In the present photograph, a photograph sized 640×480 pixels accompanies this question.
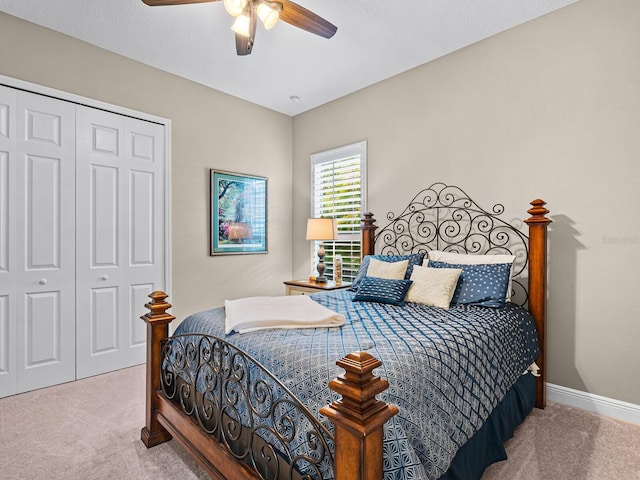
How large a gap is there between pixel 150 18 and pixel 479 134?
108 inches

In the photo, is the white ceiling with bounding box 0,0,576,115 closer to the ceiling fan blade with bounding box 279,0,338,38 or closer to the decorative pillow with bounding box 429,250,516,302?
the ceiling fan blade with bounding box 279,0,338,38

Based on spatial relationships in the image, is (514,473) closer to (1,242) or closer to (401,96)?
(401,96)

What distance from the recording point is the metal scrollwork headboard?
109 inches

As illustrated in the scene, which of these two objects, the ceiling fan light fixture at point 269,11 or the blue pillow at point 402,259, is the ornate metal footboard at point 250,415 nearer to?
the blue pillow at point 402,259

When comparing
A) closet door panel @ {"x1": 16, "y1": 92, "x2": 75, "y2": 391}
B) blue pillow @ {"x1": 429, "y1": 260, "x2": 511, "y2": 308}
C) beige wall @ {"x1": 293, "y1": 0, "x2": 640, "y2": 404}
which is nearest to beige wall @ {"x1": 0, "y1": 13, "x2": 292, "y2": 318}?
closet door panel @ {"x1": 16, "y1": 92, "x2": 75, "y2": 391}

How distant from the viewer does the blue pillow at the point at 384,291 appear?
8.29ft

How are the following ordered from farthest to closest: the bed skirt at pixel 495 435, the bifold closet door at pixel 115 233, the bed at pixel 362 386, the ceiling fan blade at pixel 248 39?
the bifold closet door at pixel 115 233 → the ceiling fan blade at pixel 248 39 → the bed skirt at pixel 495 435 → the bed at pixel 362 386

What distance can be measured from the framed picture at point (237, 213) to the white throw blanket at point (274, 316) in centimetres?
193

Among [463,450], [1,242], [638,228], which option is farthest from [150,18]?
[638,228]

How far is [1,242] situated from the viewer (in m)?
2.63

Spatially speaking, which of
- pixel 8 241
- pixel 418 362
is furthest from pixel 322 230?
pixel 8 241

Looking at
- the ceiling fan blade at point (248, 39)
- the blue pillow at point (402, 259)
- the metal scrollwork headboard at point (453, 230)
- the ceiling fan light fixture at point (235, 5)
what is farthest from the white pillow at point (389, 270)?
the ceiling fan light fixture at point (235, 5)

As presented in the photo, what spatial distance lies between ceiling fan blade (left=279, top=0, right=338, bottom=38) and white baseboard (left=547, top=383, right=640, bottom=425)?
2.93 m

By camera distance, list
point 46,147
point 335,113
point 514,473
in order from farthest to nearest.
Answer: point 335,113
point 46,147
point 514,473
